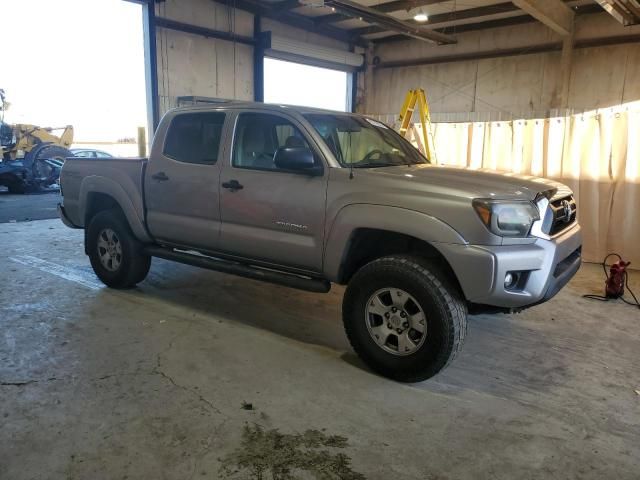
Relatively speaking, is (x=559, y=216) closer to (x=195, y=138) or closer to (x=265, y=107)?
(x=265, y=107)

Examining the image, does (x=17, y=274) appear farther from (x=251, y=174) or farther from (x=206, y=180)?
(x=251, y=174)

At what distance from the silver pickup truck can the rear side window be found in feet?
0.04

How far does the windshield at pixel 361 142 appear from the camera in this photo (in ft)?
12.1

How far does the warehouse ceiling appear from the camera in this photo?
30.5ft

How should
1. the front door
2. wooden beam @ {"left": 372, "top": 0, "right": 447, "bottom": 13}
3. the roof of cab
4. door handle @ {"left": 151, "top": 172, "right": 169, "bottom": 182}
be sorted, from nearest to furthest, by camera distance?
the front door
the roof of cab
door handle @ {"left": 151, "top": 172, "right": 169, "bottom": 182}
wooden beam @ {"left": 372, "top": 0, "right": 447, "bottom": 13}

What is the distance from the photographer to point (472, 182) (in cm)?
313

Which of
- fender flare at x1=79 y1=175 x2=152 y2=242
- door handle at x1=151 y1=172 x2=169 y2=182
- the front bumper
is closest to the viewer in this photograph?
the front bumper

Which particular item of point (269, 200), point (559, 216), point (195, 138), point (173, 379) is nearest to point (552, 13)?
point (559, 216)

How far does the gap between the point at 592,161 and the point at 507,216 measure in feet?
15.1

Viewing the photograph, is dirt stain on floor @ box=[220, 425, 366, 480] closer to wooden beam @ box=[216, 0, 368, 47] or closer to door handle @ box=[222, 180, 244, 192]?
door handle @ box=[222, 180, 244, 192]

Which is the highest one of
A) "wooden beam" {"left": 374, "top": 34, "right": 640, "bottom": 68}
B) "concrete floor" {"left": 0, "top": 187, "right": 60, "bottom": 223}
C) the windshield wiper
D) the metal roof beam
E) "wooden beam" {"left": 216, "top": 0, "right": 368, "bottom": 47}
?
"wooden beam" {"left": 216, "top": 0, "right": 368, "bottom": 47}

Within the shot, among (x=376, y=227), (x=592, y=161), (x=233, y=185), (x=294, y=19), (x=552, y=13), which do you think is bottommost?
(x=376, y=227)

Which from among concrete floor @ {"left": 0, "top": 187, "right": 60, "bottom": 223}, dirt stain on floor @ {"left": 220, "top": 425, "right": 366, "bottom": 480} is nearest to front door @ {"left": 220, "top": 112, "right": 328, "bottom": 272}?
dirt stain on floor @ {"left": 220, "top": 425, "right": 366, "bottom": 480}

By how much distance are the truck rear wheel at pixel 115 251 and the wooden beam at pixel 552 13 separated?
709cm
